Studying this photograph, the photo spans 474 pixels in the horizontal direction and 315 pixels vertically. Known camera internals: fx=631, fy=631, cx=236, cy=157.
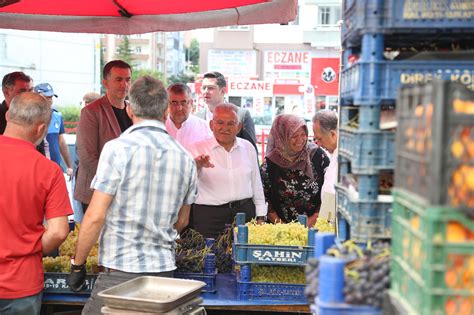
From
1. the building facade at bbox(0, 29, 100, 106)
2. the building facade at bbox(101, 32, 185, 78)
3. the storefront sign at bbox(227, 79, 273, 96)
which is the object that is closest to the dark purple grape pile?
Result: the storefront sign at bbox(227, 79, 273, 96)

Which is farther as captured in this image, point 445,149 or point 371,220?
point 371,220

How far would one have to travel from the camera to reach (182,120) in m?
5.55

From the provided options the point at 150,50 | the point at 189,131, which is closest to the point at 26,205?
the point at 189,131

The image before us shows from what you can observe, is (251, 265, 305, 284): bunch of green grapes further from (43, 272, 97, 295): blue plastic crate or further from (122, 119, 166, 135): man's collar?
(122, 119, 166, 135): man's collar

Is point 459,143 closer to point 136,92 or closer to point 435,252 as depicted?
point 435,252

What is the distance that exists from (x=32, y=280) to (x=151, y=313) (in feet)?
3.07

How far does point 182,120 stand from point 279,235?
2.09 metres

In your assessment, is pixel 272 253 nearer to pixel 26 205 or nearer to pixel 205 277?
pixel 205 277

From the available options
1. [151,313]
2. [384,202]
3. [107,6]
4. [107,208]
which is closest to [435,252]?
[384,202]

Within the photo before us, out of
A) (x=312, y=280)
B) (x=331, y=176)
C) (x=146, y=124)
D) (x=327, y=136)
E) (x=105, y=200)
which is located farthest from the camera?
(x=327, y=136)

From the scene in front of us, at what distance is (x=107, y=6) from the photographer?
5.70 metres

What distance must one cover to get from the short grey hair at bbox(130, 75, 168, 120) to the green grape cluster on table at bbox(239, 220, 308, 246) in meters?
1.03

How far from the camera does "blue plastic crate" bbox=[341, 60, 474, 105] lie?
2111 millimetres

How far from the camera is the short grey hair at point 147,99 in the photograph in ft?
10.3
